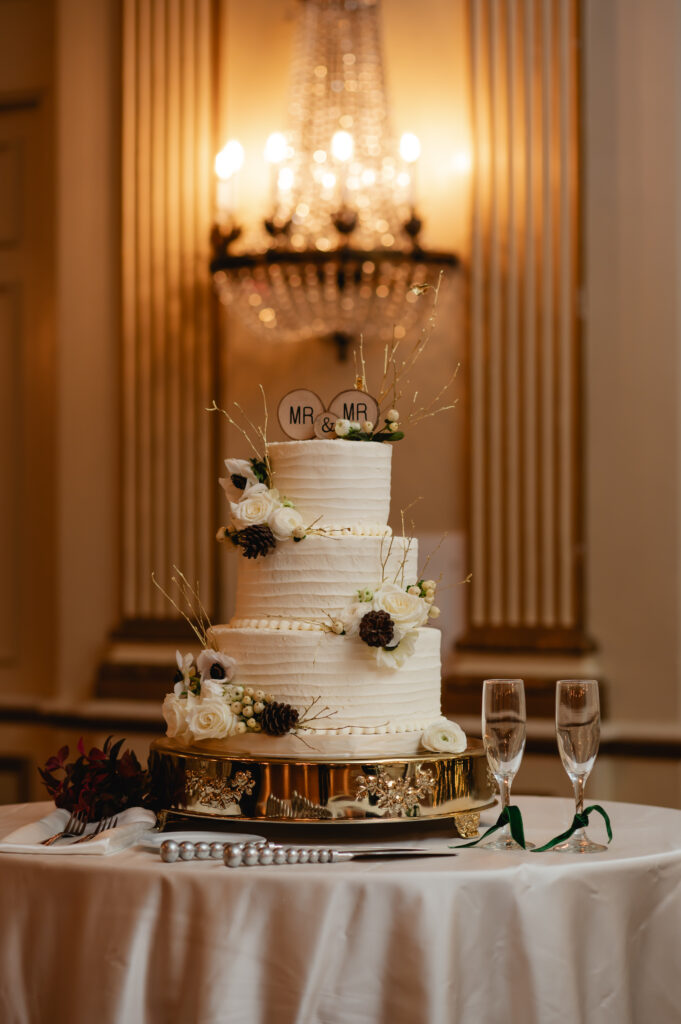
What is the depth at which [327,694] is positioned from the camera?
2402mm

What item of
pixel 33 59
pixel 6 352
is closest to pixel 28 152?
pixel 33 59

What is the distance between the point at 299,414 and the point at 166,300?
8.61 ft

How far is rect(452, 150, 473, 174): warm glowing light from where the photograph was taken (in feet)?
15.4

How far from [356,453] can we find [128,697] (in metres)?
2.76

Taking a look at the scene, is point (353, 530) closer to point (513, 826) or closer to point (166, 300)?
point (513, 826)

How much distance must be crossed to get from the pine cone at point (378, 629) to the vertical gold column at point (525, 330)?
221 cm

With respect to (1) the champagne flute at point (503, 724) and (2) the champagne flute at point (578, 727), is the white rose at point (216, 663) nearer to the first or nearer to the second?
(1) the champagne flute at point (503, 724)

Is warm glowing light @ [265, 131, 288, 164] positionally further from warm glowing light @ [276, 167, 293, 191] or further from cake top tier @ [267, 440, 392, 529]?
cake top tier @ [267, 440, 392, 529]

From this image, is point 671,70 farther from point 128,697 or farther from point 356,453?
point 128,697

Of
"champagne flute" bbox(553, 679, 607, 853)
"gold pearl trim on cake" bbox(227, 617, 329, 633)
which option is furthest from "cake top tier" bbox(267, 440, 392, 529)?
"champagne flute" bbox(553, 679, 607, 853)

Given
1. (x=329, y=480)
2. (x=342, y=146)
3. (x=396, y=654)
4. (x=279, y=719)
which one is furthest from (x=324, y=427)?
(x=342, y=146)

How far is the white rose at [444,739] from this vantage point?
7.91ft

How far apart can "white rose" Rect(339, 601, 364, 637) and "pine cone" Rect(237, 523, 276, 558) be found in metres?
0.21

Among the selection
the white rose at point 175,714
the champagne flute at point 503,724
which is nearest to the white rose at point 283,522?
the white rose at point 175,714
